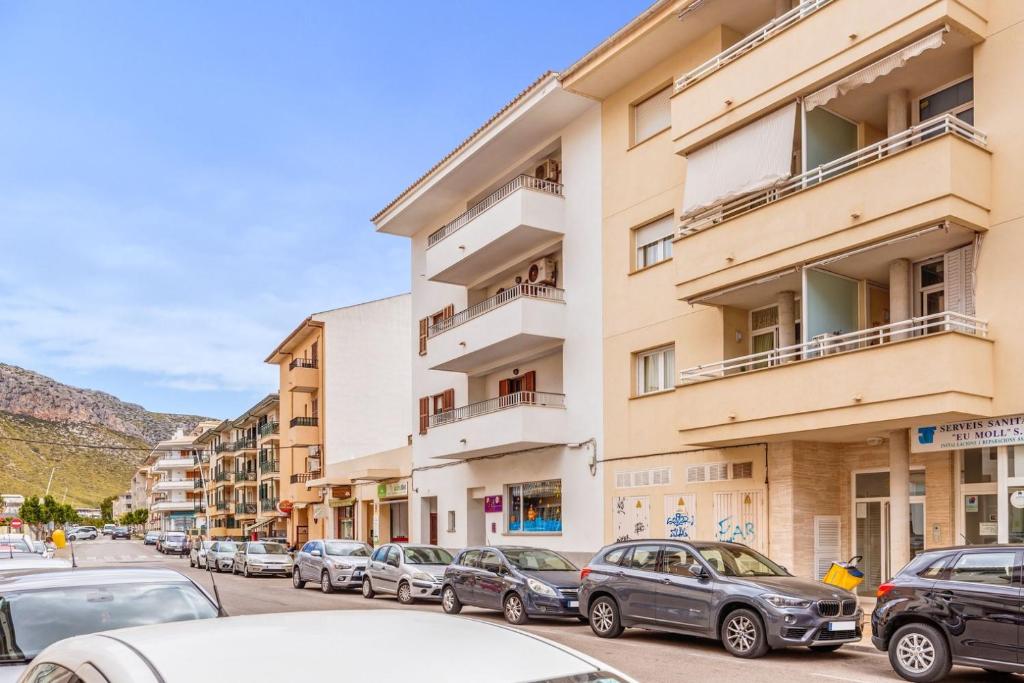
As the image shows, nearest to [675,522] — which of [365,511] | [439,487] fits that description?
[439,487]

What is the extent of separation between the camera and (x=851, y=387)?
1727cm

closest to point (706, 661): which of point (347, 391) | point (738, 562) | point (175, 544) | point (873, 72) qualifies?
point (738, 562)

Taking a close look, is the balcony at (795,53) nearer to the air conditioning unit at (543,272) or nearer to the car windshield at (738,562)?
the air conditioning unit at (543,272)

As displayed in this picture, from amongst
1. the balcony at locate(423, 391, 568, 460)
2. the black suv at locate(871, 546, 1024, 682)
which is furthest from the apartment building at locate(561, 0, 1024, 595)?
the black suv at locate(871, 546, 1024, 682)

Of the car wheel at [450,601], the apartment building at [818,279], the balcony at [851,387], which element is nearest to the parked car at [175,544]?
the apartment building at [818,279]

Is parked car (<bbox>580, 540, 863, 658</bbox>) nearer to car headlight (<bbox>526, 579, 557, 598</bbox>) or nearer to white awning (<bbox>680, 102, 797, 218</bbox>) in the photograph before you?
car headlight (<bbox>526, 579, 557, 598</bbox>)

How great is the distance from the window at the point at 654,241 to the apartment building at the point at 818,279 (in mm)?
87

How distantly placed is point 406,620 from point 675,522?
20104 mm

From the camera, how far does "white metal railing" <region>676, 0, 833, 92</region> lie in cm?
1914

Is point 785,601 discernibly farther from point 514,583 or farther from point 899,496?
point 514,583

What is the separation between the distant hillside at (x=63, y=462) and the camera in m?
156

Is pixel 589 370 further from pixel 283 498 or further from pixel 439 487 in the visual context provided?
pixel 283 498

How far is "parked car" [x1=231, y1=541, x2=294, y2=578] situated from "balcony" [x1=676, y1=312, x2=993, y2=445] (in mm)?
21864

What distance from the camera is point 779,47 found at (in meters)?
19.5
